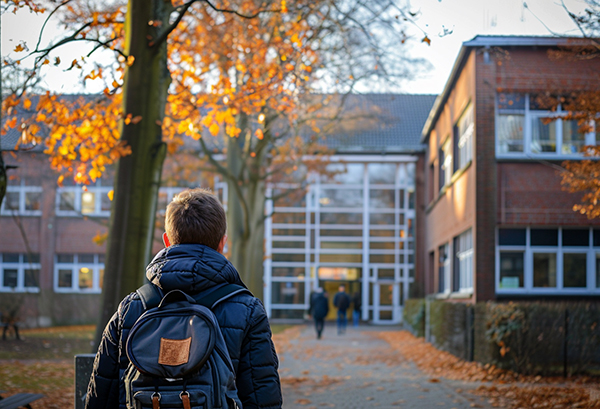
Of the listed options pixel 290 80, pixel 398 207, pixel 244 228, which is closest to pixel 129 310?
pixel 290 80

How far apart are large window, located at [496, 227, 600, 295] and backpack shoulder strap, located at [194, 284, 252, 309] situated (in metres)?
15.8

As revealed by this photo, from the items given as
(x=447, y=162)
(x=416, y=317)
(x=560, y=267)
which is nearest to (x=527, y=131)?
(x=560, y=267)

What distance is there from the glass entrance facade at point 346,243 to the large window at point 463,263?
15.6m

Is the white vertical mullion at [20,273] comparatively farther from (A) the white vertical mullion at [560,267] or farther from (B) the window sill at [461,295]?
(A) the white vertical mullion at [560,267]

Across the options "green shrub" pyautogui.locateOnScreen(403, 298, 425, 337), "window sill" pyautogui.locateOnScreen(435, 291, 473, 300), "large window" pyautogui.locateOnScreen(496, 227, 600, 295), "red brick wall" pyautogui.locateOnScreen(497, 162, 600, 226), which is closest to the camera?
"red brick wall" pyautogui.locateOnScreen(497, 162, 600, 226)

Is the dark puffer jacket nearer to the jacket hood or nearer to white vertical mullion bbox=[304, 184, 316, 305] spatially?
the jacket hood

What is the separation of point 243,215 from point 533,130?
812 cm

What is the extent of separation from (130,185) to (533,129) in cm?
1157

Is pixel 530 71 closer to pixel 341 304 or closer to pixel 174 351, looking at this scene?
pixel 341 304

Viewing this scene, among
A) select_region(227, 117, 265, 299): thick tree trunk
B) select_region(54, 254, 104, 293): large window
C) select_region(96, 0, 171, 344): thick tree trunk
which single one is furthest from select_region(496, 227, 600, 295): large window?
select_region(54, 254, 104, 293): large window

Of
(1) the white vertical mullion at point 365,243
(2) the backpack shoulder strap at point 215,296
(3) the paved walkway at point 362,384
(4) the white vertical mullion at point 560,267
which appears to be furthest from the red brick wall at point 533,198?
(1) the white vertical mullion at point 365,243

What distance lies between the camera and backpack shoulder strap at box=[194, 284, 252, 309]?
2750 millimetres

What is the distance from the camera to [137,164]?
8.88m

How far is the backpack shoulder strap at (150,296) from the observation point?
2781 mm
